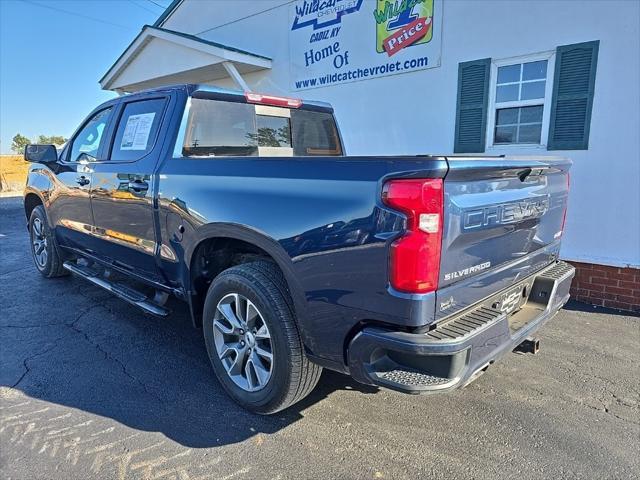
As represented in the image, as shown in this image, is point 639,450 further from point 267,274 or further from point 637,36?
point 637,36

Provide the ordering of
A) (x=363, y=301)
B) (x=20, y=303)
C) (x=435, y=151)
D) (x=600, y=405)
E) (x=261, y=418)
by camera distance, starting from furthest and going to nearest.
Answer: (x=435, y=151), (x=20, y=303), (x=600, y=405), (x=261, y=418), (x=363, y=301)

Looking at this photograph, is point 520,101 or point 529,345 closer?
point 529,345

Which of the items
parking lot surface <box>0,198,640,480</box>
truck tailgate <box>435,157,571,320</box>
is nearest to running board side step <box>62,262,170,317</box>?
parking lot surface <box>0,198,640,480</box>

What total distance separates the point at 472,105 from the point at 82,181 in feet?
15.0

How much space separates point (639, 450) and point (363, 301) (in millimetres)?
1931

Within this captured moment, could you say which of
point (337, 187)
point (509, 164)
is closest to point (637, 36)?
point (509, 164)

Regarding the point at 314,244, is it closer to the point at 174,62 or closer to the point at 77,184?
the point at 77,184

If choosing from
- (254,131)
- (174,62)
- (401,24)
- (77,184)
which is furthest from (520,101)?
(174,62)

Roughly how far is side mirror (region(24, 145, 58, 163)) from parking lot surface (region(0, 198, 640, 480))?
1944mm

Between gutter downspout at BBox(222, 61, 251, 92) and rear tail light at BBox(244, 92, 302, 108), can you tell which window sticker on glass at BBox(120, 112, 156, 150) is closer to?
rear tail light at BBox(244, 92, 302, 108)

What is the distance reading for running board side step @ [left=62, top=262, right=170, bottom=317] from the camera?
350cm

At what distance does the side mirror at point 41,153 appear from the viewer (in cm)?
487

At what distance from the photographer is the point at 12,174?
2364cm

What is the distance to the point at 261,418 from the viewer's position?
281 centimetres
